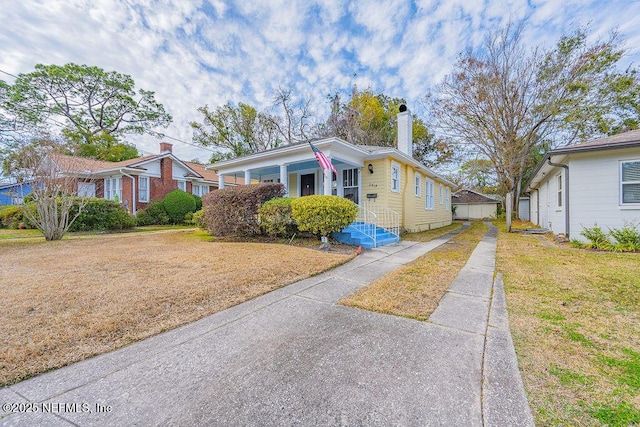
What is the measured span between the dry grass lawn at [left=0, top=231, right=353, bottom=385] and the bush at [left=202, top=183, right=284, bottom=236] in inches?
77.5

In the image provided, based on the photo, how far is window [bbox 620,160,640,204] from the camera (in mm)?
7406

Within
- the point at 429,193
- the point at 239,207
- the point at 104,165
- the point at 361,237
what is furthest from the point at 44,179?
the point at 429,193

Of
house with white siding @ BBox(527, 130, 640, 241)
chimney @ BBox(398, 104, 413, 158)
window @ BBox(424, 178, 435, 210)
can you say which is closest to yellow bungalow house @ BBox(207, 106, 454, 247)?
chimney @ BBox(398, 104, 413, 158)

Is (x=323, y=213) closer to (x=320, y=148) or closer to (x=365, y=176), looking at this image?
(x=320, y=148)

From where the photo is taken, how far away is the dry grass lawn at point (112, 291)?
2.50 meters

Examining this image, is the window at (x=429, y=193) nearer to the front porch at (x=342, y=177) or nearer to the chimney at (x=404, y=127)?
the chimney at (x=404, y=127)

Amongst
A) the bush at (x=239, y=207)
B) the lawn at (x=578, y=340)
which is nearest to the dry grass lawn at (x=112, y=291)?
the bush at (x=239, y=207)

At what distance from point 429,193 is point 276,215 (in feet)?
34.6

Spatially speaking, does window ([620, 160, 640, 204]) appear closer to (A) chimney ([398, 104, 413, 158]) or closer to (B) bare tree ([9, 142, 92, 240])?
(A) chimney ([398, 104, 413, 158])

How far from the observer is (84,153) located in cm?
2400

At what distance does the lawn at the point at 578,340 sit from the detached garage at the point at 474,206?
28.7 meters

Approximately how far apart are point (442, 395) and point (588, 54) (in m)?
24.6

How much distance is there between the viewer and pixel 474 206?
106 ft

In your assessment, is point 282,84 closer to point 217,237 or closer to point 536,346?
point 217,237
